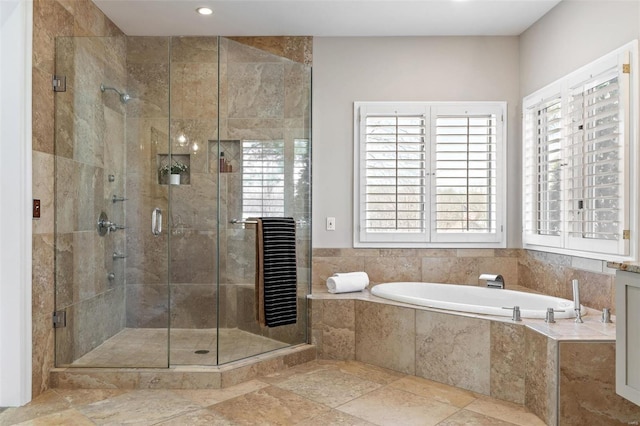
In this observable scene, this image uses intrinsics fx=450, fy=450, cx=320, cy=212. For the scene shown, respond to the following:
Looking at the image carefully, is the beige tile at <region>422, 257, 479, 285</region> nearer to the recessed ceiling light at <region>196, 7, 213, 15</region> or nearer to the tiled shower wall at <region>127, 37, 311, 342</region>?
the tiled shower wall at <region>127, 37, 311, 342</region>

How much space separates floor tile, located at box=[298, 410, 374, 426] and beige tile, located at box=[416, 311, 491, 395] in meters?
0.77

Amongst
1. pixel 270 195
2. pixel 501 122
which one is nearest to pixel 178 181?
pixel 270 195

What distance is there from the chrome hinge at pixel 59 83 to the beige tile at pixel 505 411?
3099 millimetres

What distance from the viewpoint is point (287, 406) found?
8.30 feet

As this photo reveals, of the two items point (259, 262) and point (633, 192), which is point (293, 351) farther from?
point (633, 192)

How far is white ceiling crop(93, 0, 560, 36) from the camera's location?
327 centimetres

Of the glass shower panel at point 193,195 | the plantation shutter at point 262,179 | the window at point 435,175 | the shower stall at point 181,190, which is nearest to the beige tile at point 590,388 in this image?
the window at point 435,175

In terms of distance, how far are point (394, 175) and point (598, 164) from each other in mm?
1534

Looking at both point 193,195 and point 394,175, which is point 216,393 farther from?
point 394,175

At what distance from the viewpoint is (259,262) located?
3143 mm

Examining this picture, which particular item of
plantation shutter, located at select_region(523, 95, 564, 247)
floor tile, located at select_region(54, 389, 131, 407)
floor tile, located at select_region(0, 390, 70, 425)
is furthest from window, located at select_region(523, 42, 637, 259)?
floor tile, located at select_region(0, 390, 70, 425)

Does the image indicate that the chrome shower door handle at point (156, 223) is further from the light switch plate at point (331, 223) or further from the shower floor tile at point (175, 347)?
the light switch plate at point (331, 223)

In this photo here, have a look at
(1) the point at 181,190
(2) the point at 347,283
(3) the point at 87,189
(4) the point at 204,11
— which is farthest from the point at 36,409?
(4) the point at 204,11

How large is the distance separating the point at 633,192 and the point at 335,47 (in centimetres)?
251
